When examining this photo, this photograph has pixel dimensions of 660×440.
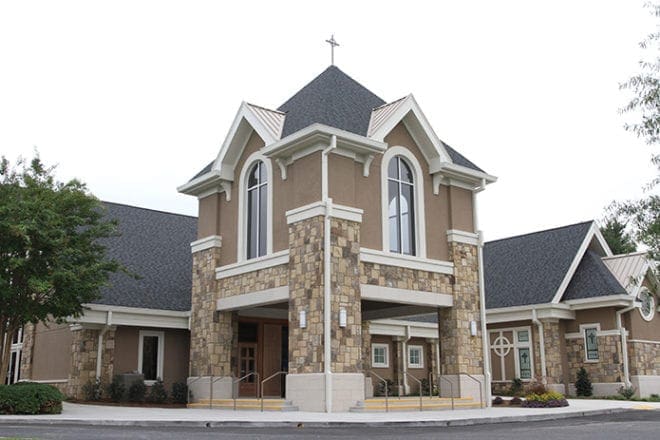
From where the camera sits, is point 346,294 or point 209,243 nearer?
point 346,294

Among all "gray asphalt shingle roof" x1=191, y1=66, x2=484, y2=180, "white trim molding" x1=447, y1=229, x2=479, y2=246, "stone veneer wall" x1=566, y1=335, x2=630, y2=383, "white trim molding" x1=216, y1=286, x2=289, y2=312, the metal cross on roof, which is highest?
the metal cross on roof

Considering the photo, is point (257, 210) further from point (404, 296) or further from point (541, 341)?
point (541, 341)

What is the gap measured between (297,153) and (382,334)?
12.9 m

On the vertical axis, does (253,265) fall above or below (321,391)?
above

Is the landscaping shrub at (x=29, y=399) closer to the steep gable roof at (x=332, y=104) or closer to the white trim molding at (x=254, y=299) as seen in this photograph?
the white trim molding at (x=254, y=299)

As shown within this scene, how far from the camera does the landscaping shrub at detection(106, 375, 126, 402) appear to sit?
24.0 meters

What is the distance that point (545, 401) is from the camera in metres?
22.8

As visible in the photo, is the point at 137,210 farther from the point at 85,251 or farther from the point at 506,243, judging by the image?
the point at 506,243

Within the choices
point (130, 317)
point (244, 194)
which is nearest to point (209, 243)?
point (244, 194)

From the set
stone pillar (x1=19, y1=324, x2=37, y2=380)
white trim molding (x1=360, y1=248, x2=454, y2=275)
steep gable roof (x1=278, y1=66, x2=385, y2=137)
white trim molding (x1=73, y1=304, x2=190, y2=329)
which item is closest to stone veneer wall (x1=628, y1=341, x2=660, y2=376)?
white trim molding (x1=360, y1=248, x2=454, y2=275)

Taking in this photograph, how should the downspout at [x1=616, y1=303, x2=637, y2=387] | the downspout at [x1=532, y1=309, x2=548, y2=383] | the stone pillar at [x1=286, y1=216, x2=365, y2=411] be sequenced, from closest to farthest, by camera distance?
the stone pillar at [x1=286, y1=216, x2=365, y2=411] < the downspout at [x1=616, y1=303, x2=637, y2=387] < the downspout at [x1=532, y1=309, x2=548, y2=383]

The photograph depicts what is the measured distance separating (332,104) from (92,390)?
41.3ft

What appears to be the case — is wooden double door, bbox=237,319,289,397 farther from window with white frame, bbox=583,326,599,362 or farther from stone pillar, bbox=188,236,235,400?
window with white frame, bbox=583,326,599,362

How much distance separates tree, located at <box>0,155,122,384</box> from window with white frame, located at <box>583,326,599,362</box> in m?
19.9
